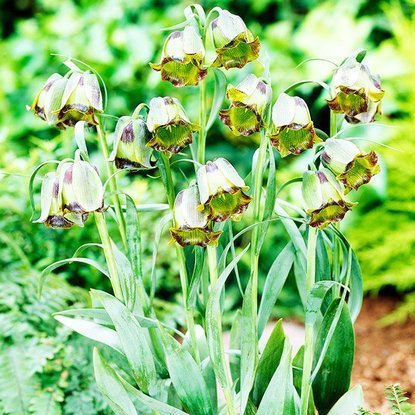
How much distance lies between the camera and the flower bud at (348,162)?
0.88 m

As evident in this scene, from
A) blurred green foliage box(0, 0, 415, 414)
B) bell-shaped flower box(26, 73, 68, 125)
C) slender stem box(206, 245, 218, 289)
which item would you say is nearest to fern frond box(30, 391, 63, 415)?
blurred green foliage box(0, 0, 415, 414)

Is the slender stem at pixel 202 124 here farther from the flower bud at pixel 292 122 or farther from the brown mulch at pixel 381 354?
the brown mulch at pixel 381 354

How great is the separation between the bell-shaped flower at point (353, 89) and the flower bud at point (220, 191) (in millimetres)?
171

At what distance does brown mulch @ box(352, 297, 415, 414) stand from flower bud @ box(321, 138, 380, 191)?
0.90 metres

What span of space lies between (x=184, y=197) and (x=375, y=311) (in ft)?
5.87

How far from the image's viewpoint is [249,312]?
1.01 m

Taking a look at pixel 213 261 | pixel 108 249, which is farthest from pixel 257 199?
pixel 108 249

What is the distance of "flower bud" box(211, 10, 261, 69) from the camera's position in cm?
88

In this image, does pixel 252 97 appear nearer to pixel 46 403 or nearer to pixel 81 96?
pixel 81 96

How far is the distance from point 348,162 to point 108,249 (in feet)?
1.14

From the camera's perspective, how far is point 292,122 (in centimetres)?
86

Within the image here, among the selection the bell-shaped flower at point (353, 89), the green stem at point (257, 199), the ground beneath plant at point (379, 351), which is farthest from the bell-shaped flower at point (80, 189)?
the ground beneath plant at point (379, 351)

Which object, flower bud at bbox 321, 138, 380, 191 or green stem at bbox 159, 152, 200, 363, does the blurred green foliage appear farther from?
flower bud at bbox 321, 138, 380, 191

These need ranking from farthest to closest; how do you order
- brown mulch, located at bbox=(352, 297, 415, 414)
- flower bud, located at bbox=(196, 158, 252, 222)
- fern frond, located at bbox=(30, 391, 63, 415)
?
brown mulch, located at bbox=(352, 297, 415, 414)
fern frond, located at bbox=(30, 391, 63, 415)
flower bud, located at bbox=(196, 158, 252, 222)
